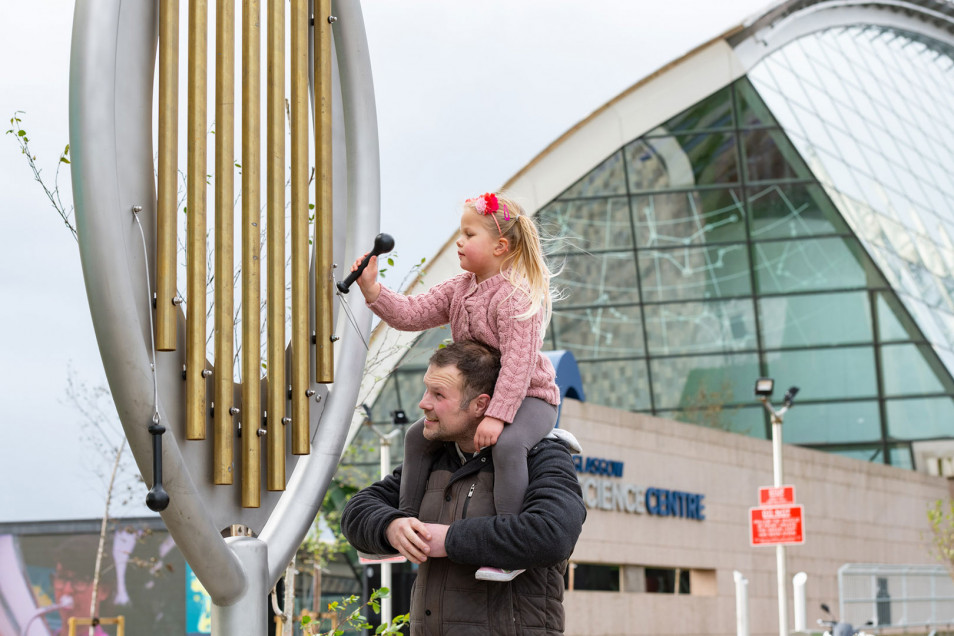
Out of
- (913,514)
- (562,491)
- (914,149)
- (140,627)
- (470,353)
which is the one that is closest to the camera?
(562,491)

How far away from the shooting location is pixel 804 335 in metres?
30.0

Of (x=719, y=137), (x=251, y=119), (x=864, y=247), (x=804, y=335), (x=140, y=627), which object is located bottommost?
(x=140, y=627)

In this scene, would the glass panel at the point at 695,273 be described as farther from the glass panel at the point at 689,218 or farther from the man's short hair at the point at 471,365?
the man's short hair at the point at 471,365

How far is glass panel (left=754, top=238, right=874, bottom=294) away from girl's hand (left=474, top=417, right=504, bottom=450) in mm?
27675

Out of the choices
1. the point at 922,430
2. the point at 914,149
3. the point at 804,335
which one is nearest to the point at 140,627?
the point at 804,335

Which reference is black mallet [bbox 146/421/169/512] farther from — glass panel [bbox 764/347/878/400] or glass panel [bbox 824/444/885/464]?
glass panel [bbox 824/444/885/464]

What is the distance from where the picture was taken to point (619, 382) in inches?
1167

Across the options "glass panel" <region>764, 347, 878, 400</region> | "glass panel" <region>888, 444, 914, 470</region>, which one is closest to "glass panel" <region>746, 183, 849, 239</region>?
"glass panel" <region>764, 347, 878, 400</region>

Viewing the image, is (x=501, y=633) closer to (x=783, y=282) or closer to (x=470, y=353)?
(x=470, y=353)

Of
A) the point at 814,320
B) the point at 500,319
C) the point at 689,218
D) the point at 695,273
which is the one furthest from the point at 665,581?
the point at 500,319

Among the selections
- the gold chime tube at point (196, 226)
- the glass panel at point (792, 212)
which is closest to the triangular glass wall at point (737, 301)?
the glass panel at point (792, 212)

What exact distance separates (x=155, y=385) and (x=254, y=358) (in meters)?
0.52

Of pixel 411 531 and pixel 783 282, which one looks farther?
pixel 783 282

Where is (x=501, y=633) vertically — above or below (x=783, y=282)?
below
